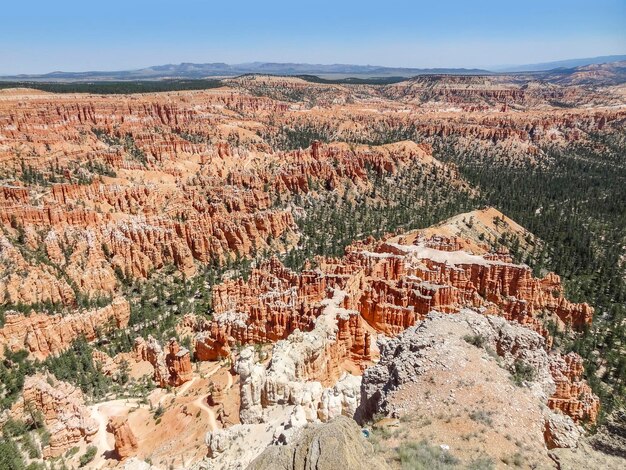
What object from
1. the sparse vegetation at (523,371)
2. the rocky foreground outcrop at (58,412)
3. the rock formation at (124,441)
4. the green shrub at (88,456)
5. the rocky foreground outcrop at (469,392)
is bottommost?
the green shrub at (88,456)

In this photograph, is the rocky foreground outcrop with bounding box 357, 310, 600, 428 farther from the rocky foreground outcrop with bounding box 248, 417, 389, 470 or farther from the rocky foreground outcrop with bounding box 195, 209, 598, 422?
the rocky foreground outcrop with bounding box 248, 417, 389, 470

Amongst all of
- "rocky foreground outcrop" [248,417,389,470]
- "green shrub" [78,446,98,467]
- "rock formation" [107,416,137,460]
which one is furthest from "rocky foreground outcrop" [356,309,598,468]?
"green shrub" [78,446,98,467]

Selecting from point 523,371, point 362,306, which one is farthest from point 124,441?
point 523,371

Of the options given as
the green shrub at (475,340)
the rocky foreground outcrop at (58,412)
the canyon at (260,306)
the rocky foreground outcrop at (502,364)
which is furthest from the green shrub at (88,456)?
the green shrub at (475,340)

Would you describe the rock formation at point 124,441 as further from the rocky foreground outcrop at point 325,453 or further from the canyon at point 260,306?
the rocky foreground outcrop at point 325,453

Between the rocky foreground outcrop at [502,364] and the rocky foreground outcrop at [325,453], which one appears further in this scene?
the rocky foreground outcrop at [502,364]

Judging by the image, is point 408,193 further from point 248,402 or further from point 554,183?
point 248,402
